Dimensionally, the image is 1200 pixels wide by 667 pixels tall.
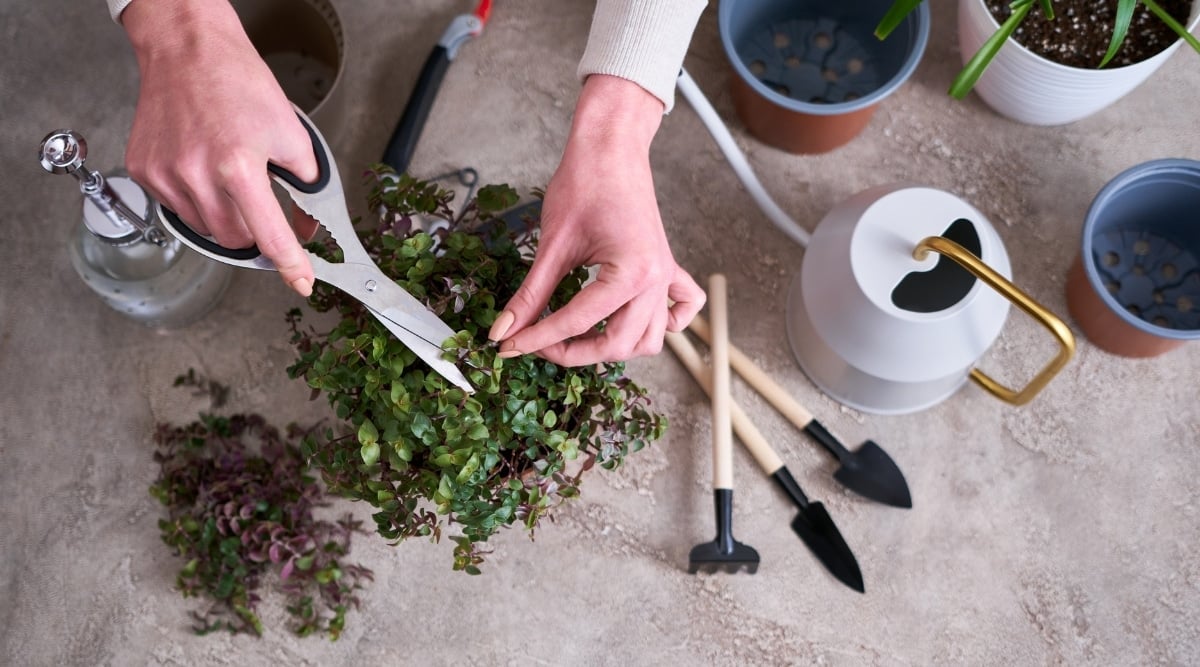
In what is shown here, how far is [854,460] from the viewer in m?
1.15

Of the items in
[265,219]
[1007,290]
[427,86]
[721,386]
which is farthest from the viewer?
[427,86]

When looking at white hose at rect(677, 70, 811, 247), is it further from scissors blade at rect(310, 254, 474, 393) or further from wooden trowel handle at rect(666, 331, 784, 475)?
scissors blade at rect(310, 254, 474, 393)

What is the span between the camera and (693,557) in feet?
3.63

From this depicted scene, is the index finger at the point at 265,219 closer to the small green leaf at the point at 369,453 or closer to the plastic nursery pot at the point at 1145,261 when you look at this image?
the small green leaf at the point at 369,453

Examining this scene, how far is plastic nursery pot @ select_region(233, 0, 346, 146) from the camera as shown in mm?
1174

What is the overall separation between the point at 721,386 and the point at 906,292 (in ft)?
0.79

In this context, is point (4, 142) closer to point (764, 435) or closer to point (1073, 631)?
point (764, 435)

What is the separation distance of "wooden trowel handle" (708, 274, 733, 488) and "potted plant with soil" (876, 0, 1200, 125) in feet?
1.18

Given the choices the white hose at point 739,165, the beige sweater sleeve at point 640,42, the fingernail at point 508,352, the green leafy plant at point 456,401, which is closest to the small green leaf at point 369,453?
the green leafy plant at point 456,401

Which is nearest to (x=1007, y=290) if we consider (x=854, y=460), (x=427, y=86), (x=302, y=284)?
(x=854, y=460)

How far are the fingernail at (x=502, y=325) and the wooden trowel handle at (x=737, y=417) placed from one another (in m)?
0.37

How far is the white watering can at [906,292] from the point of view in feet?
3.31

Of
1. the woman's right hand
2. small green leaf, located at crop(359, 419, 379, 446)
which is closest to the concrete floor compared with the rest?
small green leaf, located at crop(359, 419, 379, 446)

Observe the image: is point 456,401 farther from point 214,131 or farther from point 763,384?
point 763,384
